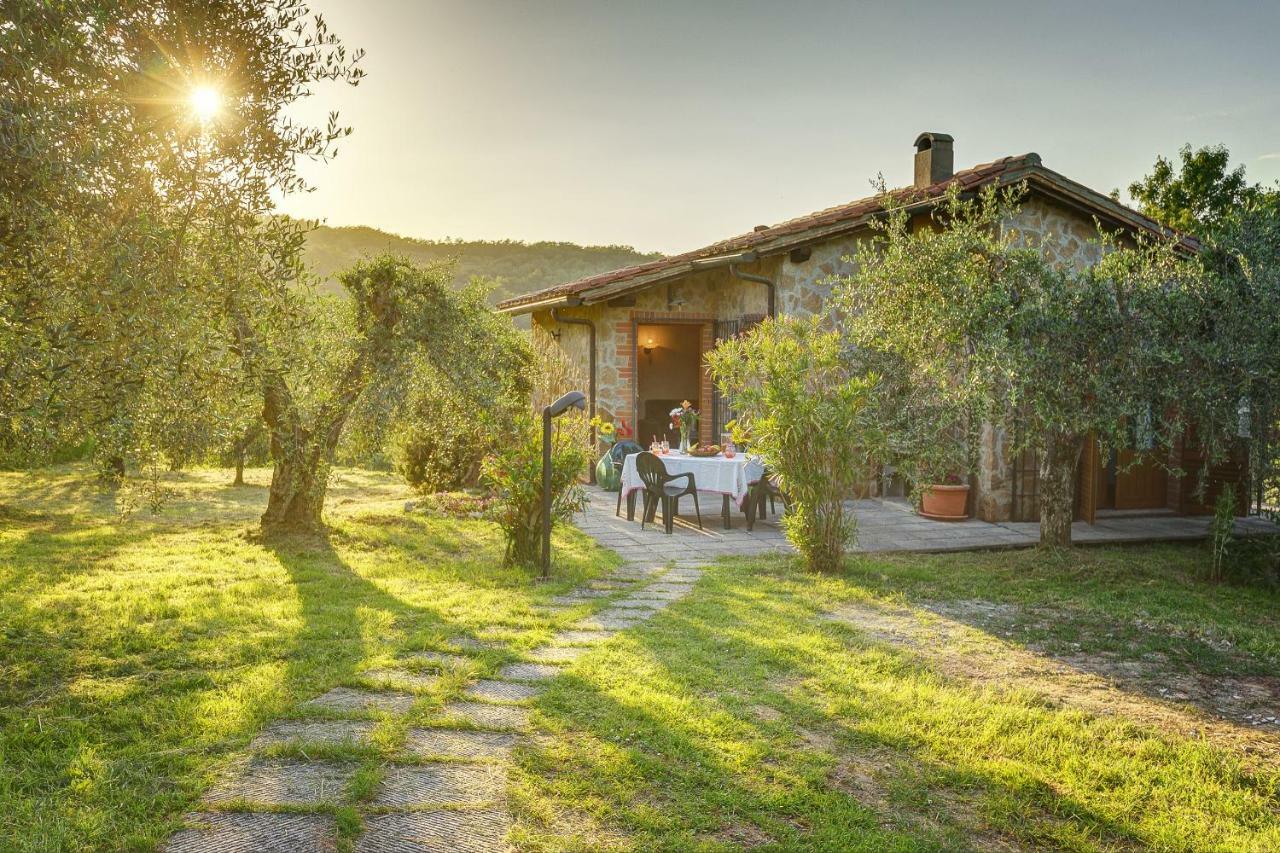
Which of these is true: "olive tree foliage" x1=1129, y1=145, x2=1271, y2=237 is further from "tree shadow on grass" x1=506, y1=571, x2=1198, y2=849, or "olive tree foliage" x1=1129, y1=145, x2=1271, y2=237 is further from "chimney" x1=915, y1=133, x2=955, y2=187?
"tree shadow on grass" x1=506, y1=571, x2=1198, y2=849

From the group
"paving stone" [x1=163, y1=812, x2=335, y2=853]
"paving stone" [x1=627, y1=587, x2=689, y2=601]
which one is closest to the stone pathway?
"paving stone" [x1=163, y1=812, x2=335, y2=853]

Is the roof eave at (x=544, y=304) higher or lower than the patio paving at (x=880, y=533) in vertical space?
higher

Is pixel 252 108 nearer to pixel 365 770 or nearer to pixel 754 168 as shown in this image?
pixel 365 770

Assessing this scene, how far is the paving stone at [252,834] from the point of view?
2490mm

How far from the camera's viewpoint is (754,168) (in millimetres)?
14828

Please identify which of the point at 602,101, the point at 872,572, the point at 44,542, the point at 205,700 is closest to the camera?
the point at 205,700

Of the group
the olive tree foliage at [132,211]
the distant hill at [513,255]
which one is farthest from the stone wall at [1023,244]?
the distant hill at [513,255]

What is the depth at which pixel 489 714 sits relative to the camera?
3.63m

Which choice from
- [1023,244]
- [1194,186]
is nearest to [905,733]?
[1023,244]

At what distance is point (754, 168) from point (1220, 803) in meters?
13.3

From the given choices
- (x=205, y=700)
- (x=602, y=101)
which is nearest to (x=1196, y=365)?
(x=205, y=700)

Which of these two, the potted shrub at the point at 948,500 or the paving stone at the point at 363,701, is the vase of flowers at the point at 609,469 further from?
the paving stone at the point at 363,701

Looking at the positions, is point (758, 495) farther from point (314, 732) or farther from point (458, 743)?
point (314, 732)

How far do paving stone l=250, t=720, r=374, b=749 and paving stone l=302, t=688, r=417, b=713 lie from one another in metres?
0.16
